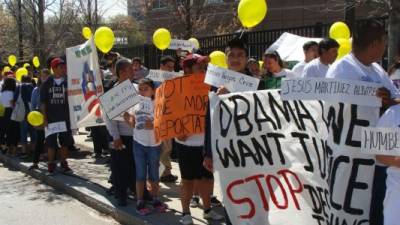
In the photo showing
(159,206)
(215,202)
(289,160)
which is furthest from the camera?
(215,202)

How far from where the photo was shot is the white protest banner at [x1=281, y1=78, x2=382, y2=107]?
11.9ft

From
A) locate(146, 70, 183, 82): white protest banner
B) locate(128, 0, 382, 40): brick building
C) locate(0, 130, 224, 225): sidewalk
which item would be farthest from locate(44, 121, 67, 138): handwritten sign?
locate(128, 0, 382, 40): brick building

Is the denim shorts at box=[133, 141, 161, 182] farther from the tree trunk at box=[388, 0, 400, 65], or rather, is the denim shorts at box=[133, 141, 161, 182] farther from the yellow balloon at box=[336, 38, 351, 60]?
the tree trunk at box=[388, 0, 400, 65]

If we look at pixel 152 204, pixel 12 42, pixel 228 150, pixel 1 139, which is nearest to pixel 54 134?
pixel 152 204

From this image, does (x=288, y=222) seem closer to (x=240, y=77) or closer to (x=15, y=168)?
(x=240, y=77)

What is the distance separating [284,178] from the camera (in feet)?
14.8

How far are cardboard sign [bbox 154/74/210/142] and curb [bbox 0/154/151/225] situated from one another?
113cm

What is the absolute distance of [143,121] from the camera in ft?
21.5

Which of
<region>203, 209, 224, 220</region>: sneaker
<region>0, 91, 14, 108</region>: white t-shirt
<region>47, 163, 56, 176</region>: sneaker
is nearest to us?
<region>203, 209, 224, 220</region>: sneaker

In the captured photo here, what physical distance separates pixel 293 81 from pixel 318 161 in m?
0.65

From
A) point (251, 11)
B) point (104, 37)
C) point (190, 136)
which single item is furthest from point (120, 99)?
point (104, 37)

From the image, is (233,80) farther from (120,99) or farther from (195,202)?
(195,202)

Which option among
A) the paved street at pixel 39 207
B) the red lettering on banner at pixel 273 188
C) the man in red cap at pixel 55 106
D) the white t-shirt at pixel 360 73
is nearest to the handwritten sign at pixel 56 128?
the man in red cap at pixel 55 106

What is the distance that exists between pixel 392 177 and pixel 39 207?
18.9ft
